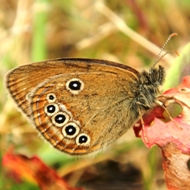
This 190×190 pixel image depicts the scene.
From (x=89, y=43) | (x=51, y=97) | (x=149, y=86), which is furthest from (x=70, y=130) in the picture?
(x=89, y=43)

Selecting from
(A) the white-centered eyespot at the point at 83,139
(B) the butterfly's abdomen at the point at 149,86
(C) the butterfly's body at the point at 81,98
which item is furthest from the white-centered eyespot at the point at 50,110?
(B) the butterfly's abdomen at the point at 149,86

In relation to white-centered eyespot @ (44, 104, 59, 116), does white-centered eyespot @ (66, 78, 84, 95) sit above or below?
above

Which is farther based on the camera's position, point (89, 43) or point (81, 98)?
point (89, 43)

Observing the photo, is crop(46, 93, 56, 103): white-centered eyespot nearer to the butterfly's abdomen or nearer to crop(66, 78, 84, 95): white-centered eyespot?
crop(66, 78, 84, 95): white-centered eyespot

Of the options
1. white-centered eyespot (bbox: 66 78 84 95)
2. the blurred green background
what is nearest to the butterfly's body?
white-centered eyespot (bbox: 66 78 84 95)

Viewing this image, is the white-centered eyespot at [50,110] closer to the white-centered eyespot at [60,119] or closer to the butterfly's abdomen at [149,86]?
the white-centered eyespot at [60,119]

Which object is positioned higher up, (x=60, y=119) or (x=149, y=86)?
(x=149, y=86)

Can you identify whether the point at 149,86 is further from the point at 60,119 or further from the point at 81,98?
the point at 60,119
